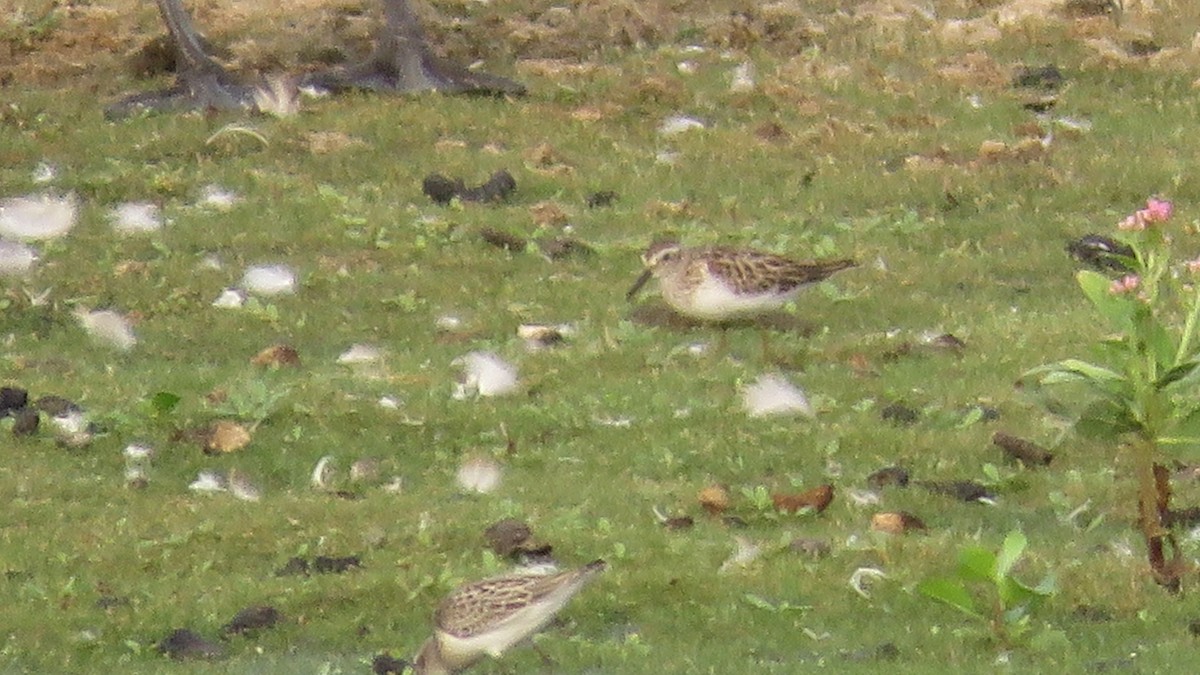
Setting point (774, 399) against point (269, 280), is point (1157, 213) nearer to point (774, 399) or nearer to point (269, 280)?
point (774, 399)

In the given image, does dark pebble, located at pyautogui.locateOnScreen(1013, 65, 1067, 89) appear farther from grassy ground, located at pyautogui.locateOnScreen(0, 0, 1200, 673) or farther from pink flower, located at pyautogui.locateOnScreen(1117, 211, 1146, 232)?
pink flower, located at pyautogui.locateOnScreen(1117, 211, 1146, 232)

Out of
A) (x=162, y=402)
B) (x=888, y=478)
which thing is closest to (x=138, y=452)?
(x=162, y=402)

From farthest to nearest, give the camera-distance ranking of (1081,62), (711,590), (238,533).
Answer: (1081,62) < (238,533) < (711,590)

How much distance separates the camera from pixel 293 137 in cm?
1622

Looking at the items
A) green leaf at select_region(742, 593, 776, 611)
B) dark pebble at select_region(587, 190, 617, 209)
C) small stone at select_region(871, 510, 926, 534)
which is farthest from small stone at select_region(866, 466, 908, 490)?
dark pebble at select_region(587, 190, 617, 209)

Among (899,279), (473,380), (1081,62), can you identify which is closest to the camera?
(473,380)

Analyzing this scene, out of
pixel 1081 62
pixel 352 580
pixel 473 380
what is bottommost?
pixel 1081 62

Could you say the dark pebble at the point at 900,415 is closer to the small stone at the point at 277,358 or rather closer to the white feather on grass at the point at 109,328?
the small stone at the point at 277,358

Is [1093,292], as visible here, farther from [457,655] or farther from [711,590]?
[457,655]

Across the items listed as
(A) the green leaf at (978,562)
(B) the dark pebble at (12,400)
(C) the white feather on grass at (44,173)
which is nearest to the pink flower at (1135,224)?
(A) the green leaf at (978,562)

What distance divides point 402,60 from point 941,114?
3.77 m

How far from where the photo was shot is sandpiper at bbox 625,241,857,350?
41.3 feet

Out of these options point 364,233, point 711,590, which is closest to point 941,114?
point 364,233

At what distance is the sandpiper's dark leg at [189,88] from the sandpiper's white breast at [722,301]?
203 inches
